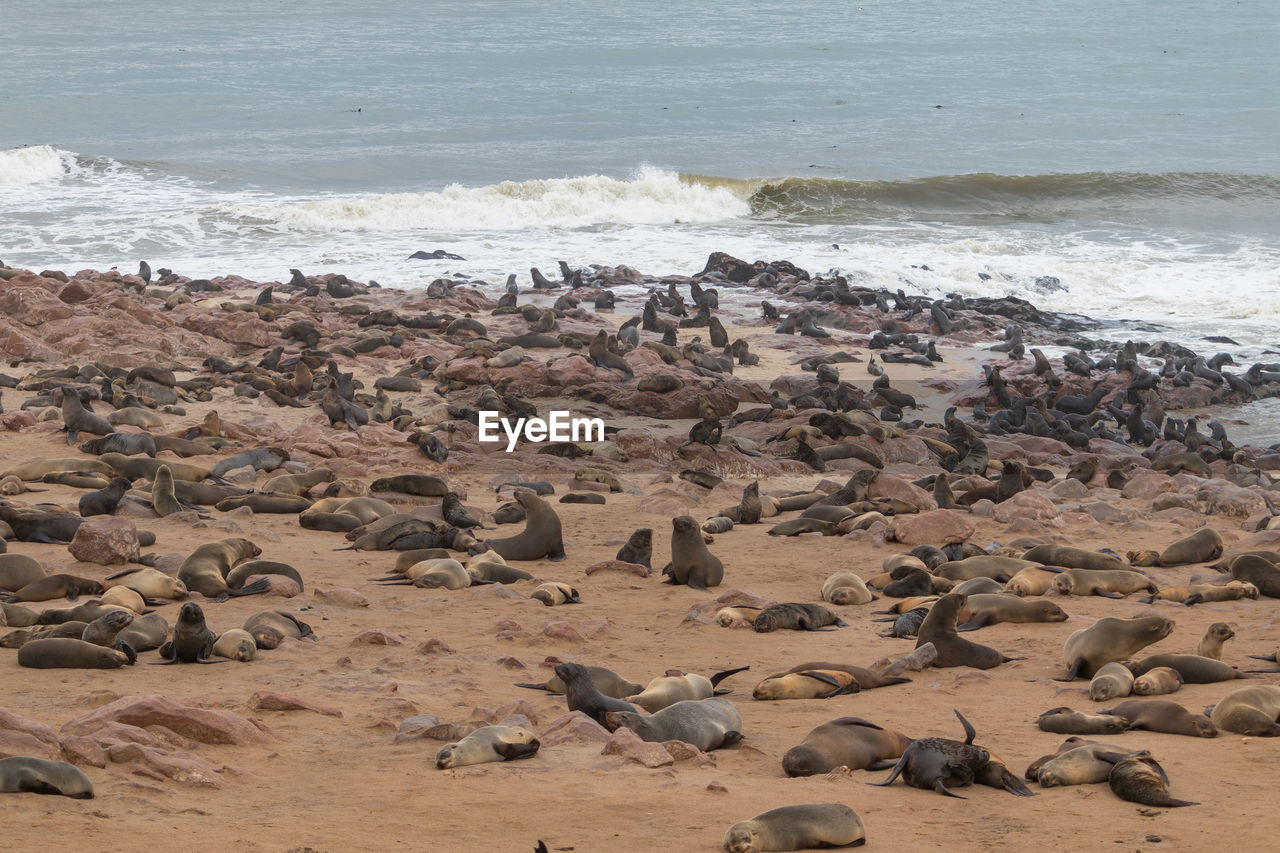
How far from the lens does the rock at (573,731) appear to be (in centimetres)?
466

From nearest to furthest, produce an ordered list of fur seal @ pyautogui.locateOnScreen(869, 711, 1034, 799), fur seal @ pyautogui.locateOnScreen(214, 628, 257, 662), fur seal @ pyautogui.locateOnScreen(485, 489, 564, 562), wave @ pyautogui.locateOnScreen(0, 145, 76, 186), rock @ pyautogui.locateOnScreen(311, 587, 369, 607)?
1. fur seal @ pyautogui.locateOnScreen(869, 711, 1034, 799)
2. fur seal @ pyautogui.locateOnScreen(214, 628, 257, 662)
3. rock @ pyautogui.locateOnScreen(311, 587, 369, 607)
4. fur seal @ pyautogui.locateOnScreen(485, 489, 564, 562)
5. wave @ pyautogui.locateOnScreen(0, 145, 76, 186)

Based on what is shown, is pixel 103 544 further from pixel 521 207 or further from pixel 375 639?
pixel 521 207

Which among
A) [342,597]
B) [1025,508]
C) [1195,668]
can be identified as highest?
[1195,668]

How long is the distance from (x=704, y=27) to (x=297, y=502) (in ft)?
195

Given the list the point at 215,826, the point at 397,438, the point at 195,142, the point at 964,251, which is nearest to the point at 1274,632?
the point at 215,826

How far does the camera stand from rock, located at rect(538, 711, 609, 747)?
4.66 meters

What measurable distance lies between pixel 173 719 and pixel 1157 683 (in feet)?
13.5

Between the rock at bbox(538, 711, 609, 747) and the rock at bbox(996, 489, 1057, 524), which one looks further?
the rock at bbox(996, 489, 1057, 524)

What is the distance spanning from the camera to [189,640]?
5.47 m

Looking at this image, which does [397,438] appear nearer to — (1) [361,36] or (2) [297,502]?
(2) [297,502]

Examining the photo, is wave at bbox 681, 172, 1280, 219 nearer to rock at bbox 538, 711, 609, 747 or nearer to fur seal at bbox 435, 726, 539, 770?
rock at bbox 538, 711, 609, 747

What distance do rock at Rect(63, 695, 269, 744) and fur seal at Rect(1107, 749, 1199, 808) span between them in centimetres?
305

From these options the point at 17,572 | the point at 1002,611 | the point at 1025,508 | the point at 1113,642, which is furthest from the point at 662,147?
the point at 1113,642

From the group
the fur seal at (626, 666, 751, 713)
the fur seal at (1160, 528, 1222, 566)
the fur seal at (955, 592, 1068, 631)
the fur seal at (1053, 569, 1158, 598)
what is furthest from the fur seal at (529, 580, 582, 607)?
the fur seal at (1160, 528, 1222, 566)
